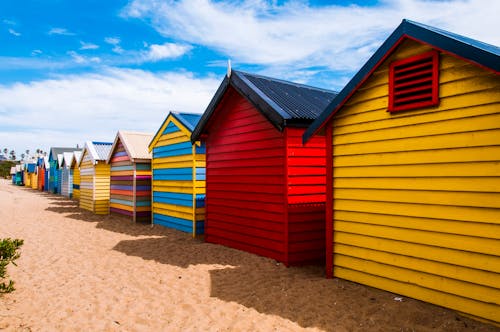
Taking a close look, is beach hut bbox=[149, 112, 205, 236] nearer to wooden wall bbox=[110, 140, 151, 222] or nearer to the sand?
wooden wall bbox=[110, 140, 151, 222]

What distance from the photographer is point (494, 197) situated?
4.56m

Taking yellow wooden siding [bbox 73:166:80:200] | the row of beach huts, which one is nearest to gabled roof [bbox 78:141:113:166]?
yellow wooden siding [bbox 73:166:80:200]

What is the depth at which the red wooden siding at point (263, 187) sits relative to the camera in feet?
26.2

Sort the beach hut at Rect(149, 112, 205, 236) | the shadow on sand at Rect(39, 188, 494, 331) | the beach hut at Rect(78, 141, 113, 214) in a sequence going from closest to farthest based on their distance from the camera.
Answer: the shadow on sand at Rect(39, 188, 494, 331)
the beach hut at Rect(149, 112, 205, 236)
the beach hut at Rect(78, 141, 113, 214)

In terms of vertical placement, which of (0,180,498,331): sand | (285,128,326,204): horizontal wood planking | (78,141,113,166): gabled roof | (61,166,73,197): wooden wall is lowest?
(0,180,498,331): sand

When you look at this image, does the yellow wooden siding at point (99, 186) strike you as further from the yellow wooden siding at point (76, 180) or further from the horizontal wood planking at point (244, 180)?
the horizontal wood planking at point (244, 180)

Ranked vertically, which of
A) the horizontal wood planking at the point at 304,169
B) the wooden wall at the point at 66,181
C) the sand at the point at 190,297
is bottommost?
the sand at the point at 190,297

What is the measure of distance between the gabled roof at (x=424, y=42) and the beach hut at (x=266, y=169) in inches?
47.3

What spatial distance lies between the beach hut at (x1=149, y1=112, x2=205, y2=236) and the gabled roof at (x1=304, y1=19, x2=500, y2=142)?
5781 mm

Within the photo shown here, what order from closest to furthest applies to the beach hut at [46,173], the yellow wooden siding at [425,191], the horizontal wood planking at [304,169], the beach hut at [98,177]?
the yellow wooden siding at [425,191], the horizontal wood planking at [304,169], the beach hut at [98,177], the beach hut at [46,173]

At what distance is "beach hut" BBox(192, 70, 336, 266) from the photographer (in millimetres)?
7953

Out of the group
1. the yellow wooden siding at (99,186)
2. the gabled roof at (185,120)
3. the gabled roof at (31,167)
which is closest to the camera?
the gabled roof at (185,120)

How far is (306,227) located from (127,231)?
7.89m

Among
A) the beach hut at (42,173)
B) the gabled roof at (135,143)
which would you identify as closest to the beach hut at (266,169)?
the gabled roof at (135,143)
